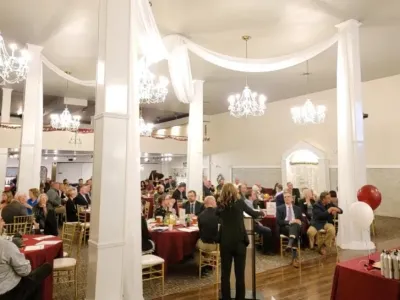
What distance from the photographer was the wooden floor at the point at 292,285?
14.0 ft

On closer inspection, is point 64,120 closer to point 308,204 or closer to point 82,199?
point 82,199

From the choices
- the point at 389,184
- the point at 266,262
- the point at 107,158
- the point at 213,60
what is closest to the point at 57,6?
the point at 213,60

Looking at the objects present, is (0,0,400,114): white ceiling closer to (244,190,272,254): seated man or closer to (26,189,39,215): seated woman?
(26,189,39,215): seated woman

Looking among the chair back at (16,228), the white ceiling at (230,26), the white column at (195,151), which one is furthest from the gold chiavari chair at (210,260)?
the white ceiling at (230,26)

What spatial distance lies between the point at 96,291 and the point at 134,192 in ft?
3.70

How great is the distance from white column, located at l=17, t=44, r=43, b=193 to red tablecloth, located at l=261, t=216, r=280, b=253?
519cm

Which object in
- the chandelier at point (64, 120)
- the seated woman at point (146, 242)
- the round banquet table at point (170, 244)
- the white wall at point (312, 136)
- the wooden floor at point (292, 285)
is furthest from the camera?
the chandelier at point (64, 120)

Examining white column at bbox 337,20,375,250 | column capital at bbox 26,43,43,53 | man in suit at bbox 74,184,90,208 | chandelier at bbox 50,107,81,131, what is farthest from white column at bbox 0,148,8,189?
white column at bbox 337,20,375,250

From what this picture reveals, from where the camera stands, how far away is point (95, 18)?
6.43 m

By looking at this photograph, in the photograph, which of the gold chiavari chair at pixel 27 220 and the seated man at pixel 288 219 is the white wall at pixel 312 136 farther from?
the gold chiavari chair at pixel 27 220

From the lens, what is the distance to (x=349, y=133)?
6512 millimetres

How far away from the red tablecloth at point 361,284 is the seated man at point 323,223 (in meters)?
3.14

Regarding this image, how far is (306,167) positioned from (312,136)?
1.29m

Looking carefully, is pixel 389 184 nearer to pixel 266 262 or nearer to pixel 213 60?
pixel 266 262
